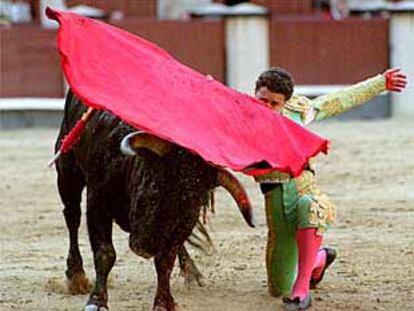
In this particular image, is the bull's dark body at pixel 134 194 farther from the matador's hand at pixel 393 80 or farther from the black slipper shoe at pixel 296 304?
the matador's hand at pixel 393 80

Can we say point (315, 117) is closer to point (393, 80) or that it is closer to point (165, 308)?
point (393, 80)

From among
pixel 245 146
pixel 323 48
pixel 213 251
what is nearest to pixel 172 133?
pixel 245 146

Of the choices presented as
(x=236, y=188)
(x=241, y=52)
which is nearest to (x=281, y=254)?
A: (x=236, y=188)

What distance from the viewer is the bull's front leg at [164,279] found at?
177 inches

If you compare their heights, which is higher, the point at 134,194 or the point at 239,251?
the point at 134,194

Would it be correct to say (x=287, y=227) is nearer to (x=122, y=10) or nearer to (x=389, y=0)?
(x=122, y=10)

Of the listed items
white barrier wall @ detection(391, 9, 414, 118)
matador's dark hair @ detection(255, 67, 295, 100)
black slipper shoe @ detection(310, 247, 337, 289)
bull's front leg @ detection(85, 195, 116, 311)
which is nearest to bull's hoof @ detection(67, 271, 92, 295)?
bull's front leg @ detection(85, 195, 116, 311)

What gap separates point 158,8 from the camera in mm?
15172

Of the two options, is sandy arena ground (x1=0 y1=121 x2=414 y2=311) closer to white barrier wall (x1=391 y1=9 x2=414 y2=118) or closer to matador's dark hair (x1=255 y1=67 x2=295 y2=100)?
matador's dark hair (x1=255 y1=67 x2=295 y2=100)

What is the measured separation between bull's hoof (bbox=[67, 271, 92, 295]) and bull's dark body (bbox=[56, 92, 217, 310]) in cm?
4

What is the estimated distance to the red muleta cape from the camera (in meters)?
4.25

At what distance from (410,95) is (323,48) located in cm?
92

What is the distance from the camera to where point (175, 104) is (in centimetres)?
447

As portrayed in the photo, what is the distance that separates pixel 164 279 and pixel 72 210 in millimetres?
1035
